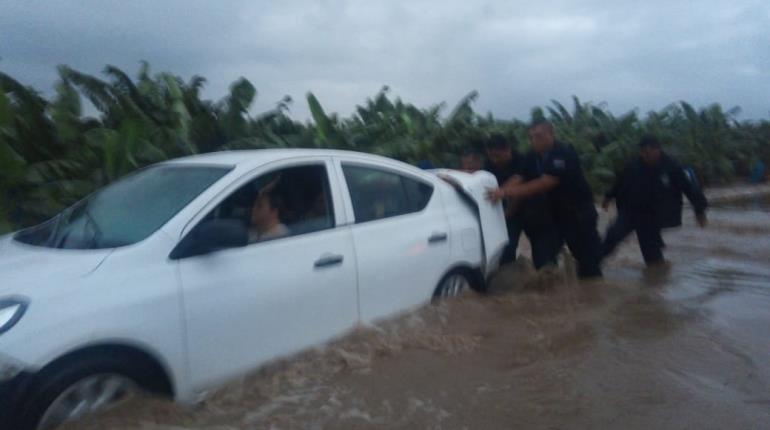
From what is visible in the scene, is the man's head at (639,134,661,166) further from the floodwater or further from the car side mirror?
the car side mirror

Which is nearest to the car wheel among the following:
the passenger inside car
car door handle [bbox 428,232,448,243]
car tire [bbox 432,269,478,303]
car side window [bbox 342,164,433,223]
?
car tire [bbox 432,269,478,303]

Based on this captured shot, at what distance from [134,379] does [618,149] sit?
54.1 ft

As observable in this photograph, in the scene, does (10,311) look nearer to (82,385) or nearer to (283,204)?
A: (82,385)

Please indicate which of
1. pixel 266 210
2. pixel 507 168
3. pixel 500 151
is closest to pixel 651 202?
pixel 507 168

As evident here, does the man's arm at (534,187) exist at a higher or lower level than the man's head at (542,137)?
lower

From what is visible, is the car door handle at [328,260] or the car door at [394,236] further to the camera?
the car door at [394,236]

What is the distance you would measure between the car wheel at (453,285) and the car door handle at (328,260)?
1.09 meters

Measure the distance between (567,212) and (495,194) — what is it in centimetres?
110

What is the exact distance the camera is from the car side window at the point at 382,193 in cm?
504

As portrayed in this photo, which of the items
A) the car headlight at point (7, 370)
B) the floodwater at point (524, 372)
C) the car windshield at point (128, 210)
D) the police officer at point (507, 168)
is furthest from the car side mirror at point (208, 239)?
the police officer at point (507, 168)

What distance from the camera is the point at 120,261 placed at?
3668 millimetres

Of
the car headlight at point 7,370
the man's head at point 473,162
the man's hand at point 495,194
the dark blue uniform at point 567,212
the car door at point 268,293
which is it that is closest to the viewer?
the car headlight at point 7,370

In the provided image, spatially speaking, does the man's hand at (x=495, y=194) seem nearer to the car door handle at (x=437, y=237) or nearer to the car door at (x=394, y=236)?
the car door at (x=394, y=236)

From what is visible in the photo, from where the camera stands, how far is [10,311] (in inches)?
128
